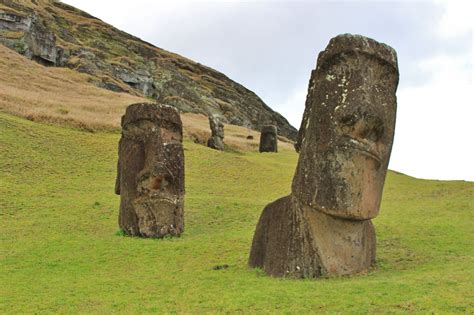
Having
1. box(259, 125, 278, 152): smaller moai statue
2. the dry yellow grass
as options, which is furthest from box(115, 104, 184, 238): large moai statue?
box(259, 125, 278, 152): smaller moai statue

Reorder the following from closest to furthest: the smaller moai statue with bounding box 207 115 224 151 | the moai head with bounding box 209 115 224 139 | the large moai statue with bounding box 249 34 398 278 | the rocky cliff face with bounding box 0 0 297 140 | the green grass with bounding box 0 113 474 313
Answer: the green grass with bounding box 0 113 474 313 < the large moai statue with bounding box 249 34 398 278 < the smaller moai statue with bounding box 207 115 224 151 < the moai head with bounding box 209 115 224 139 < the rocky cliff face with bounding box 0 0 297 140

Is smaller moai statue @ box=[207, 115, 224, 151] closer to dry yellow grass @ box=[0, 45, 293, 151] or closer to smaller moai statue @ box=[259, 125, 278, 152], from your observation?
dry yellow grass @ box=[0, 45, 293, 151]

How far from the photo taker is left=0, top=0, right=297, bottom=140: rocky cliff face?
7194 cm

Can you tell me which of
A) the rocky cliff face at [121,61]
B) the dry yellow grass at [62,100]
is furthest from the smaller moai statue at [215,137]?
the rocky cliff face at [121,61]

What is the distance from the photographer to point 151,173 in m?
16.4

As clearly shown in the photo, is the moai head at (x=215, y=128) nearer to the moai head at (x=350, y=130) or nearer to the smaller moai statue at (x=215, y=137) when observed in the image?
the smaller moai statue at (x=215, y=137)

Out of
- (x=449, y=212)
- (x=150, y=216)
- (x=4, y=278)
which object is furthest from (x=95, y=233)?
(x=449, y=212)

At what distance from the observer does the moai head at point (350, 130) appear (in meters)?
10.6

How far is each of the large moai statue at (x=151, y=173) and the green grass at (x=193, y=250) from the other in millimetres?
624

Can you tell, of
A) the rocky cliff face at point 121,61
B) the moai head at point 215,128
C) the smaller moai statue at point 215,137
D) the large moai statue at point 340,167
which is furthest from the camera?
the rocky cliff face at point 121,61

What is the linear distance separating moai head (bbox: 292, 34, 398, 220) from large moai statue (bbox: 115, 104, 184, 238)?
637 cm

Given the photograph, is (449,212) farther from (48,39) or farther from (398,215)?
(48,39)

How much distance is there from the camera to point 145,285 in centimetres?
1065

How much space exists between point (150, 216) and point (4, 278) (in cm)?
546
